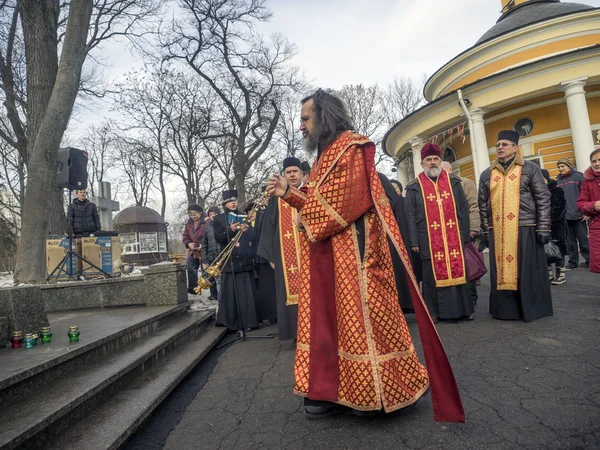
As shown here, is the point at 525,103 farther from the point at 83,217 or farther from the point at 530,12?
the point at 83,217

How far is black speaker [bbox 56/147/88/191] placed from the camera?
721cm

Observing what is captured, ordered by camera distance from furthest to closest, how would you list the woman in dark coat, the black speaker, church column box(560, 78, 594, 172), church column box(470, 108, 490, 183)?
church column box(470, 108, 490, 183), church column box(560, 78, 594, 172), the black speaker, the woman in dark coat

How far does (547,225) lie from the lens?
14.7 feet

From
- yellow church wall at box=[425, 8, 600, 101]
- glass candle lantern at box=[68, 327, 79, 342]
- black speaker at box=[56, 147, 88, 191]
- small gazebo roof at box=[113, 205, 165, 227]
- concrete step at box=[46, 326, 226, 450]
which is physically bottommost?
concrete step at box=[46, 326, 226, 450]

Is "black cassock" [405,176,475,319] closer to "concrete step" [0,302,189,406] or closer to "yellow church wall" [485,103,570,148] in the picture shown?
"concrete step" [0,302,189,406]

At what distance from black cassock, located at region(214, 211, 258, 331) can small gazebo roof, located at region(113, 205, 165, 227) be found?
21094 millimetres

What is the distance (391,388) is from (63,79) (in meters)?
7.97

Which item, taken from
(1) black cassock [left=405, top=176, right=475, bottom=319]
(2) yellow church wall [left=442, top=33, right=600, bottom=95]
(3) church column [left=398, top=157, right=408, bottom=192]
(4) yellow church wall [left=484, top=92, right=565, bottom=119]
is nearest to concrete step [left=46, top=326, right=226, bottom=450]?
(1) black cassock [left=405, top=176, right=475, bottom=319]

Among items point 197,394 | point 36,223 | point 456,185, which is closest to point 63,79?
point 36,223

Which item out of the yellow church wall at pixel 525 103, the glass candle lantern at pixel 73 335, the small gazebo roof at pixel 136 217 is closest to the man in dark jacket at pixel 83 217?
the glass candle lantern at pixel 73 335

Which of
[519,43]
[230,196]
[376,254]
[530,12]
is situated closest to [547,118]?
[519,43]

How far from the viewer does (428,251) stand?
5.02 meters

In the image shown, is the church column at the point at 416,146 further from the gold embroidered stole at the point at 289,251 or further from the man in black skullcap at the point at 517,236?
the gold embroidered stole at the point at 289,251

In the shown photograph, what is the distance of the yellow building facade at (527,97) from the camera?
12.8 meters
